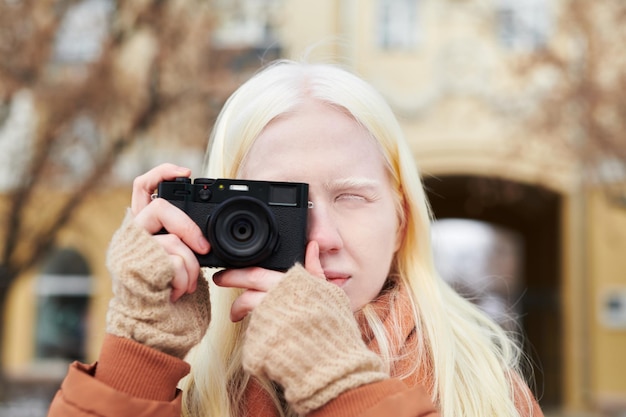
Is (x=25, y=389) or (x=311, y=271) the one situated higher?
(x=311, y=271)

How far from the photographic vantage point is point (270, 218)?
131cm

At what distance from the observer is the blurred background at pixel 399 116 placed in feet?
21.5

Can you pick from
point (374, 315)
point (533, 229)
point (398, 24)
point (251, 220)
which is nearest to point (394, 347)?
point (374, 315)

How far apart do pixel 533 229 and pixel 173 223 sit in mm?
13381

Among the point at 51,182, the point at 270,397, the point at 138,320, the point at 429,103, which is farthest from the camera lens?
the point at 429,103

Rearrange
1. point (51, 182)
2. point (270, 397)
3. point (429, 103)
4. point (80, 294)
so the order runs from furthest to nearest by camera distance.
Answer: point (80, 294), point (429, 103), point (51, 182), point (270, 397)

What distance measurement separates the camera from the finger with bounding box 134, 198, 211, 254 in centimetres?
131

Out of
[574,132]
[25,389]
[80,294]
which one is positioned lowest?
[25,389]

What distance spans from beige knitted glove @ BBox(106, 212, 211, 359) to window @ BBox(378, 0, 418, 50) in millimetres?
9662

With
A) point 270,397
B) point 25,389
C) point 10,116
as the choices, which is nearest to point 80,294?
point 25,389

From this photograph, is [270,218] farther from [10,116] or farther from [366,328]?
[10,116]

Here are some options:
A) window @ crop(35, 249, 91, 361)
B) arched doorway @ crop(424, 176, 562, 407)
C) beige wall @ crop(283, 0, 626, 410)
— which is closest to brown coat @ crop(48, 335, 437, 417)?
arched doorway @ crop(424, 176, 562, 407)

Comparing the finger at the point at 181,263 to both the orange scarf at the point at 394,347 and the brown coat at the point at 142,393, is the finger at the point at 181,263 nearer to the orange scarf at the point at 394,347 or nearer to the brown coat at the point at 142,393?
the brown coat at the point at 142,393

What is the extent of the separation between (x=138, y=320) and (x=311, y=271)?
0.28 metres
